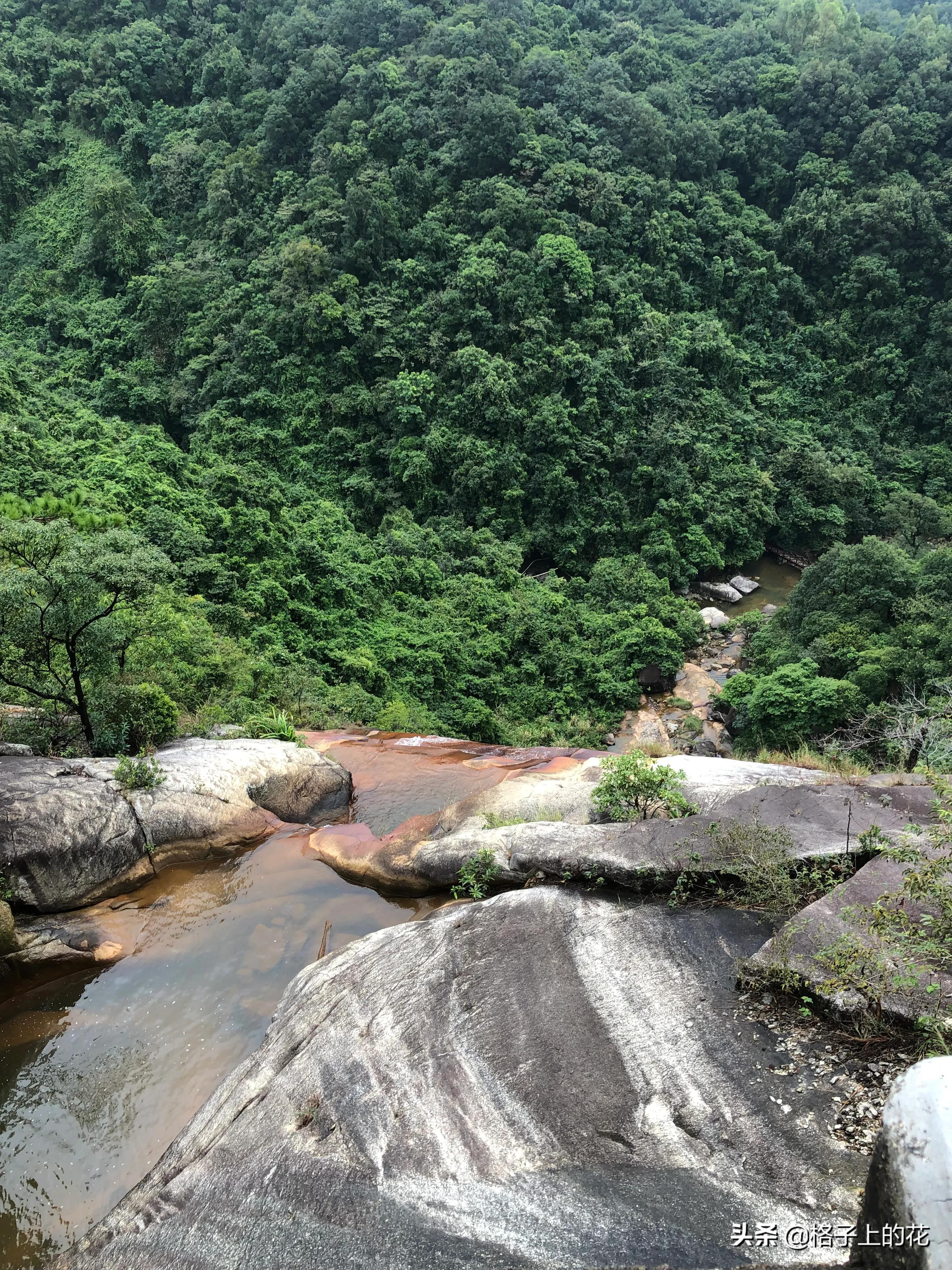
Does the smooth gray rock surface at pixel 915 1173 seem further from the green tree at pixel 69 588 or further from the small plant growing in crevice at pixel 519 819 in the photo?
the green tree at pixel 69 588

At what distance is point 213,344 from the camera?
31.6 meters

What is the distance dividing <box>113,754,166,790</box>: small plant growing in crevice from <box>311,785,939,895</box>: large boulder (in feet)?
10.4

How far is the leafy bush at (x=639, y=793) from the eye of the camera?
903 cm

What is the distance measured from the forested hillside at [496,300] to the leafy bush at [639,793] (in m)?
12.5

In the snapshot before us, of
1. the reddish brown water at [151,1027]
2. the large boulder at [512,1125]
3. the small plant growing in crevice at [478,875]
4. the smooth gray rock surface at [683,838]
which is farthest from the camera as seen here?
the small plant growing in crevice at [478,875]

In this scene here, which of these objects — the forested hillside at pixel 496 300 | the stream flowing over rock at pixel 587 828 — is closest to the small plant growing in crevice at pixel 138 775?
the stream flowing over rock at pixel 587 828

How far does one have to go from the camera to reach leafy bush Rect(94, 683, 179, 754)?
1137cm

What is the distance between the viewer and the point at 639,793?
9.14m

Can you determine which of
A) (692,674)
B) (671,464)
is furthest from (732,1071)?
(671,464)

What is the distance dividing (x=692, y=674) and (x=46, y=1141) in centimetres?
2226

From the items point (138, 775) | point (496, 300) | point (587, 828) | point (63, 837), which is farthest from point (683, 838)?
point (496, 300)

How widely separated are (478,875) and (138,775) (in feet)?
15.4

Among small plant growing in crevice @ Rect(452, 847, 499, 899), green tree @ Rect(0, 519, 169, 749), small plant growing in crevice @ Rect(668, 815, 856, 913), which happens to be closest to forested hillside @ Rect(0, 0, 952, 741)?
green tree @ Rect(0, 519, 169, 749)

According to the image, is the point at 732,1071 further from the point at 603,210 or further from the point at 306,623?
the point at 603,210
